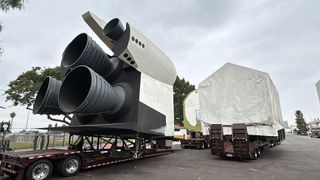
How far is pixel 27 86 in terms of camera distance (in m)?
18.2

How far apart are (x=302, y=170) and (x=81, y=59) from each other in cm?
1131

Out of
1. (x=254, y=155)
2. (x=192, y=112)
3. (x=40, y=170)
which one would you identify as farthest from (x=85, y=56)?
(x=192, y=112)

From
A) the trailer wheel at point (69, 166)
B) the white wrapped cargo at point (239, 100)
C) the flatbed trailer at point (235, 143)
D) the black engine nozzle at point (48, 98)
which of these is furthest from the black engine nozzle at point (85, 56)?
the flatbed trailer at point (235, 143)

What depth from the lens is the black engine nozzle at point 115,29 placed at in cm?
1080

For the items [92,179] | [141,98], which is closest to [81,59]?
[141,98]

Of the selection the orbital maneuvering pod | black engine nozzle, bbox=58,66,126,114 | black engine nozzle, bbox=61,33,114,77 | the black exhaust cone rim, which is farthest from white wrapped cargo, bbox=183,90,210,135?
the black exhaust cone rim

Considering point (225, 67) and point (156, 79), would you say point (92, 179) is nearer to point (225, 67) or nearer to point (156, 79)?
point (156, 79)

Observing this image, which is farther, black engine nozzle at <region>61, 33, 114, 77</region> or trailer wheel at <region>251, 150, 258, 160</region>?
trailer wheel at <region>251, 150, 258, 160</region>

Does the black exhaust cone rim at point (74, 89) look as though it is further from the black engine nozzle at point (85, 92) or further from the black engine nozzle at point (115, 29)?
the black engine nozzle at point (115, 29)

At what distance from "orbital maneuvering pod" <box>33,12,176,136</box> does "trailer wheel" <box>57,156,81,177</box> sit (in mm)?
1398

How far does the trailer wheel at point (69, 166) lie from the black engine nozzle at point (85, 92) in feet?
6.52

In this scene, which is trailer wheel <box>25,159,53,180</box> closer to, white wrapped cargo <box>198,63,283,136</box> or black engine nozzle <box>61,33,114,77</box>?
black engine nozzle <box>61,33,114,77</box>

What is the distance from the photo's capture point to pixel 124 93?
10547 millimetres

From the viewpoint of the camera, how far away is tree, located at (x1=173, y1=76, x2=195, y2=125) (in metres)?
42.4
